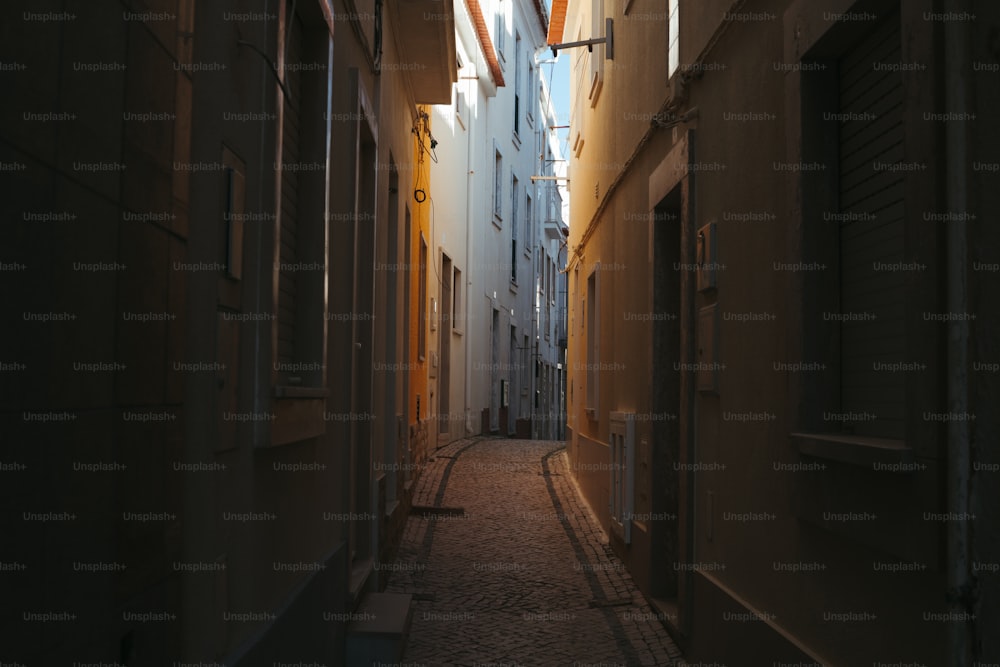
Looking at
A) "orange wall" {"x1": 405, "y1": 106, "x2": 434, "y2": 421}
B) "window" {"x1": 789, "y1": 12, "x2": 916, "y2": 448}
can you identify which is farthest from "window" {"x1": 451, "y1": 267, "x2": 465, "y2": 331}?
"window" {"x1": 789, "y1": 12, "x2": 916, "y2": 448}

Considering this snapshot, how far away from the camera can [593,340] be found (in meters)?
12.4

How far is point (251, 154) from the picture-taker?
3.72 metres

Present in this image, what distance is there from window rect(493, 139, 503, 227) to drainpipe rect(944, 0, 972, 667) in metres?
19.9

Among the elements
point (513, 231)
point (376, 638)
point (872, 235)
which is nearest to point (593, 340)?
point (376, 638)

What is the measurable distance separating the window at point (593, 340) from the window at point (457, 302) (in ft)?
18.3

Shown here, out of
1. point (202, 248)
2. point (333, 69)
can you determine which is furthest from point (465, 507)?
point (202, 248)

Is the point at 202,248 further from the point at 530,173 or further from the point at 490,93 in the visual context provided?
the point at 530,173

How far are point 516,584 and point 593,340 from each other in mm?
4644

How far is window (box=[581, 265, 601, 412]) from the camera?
451 inches

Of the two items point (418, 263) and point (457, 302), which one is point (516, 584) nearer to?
point (418, 263)

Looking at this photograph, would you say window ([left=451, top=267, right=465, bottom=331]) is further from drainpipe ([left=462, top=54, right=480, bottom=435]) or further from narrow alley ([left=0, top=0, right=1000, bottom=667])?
narrow alley ([left=0, top=0, right=1000, bottom=667])

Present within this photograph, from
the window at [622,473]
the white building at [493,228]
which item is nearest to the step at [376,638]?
the window at [622,473]

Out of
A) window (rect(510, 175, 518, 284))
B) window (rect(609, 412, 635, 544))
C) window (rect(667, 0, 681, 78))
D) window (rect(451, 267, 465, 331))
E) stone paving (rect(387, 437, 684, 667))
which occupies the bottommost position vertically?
stone paving (rect(387, 437, 684, 667))

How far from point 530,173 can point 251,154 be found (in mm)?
25650
